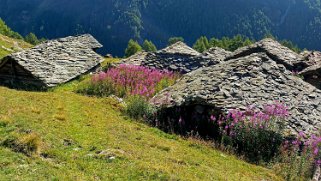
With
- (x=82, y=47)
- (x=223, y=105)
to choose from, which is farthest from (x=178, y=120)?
(x=82, y=47)

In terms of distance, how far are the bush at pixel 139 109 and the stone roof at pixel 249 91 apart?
595 millimetres

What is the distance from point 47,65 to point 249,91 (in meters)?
14.8

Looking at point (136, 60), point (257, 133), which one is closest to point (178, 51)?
point (136, 60)

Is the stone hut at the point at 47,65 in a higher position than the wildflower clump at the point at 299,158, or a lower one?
higher

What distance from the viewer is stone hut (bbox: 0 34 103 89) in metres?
24.3

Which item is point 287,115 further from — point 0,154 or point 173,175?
point 0,154

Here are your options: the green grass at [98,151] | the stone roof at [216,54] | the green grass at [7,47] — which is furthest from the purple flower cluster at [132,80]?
the green grass at [7,47]

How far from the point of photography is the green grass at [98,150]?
416 inches

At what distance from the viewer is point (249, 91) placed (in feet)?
58.2

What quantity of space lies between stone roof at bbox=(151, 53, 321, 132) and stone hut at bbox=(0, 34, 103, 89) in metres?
9.22

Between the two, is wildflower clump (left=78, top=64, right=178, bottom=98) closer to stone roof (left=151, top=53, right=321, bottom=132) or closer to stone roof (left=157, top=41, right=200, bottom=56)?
stone roof (left=151, top=53, right=321, bottom=132)

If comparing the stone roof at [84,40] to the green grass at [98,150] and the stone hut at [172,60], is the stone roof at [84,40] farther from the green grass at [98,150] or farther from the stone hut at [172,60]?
the green grass at [98,150]

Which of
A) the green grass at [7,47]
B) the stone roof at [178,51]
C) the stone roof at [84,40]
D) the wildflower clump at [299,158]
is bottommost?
the wildflower clump at [299,158]

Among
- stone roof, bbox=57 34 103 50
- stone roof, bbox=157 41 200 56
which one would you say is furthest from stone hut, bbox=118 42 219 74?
stone roof, bbox=57 34 103 50
